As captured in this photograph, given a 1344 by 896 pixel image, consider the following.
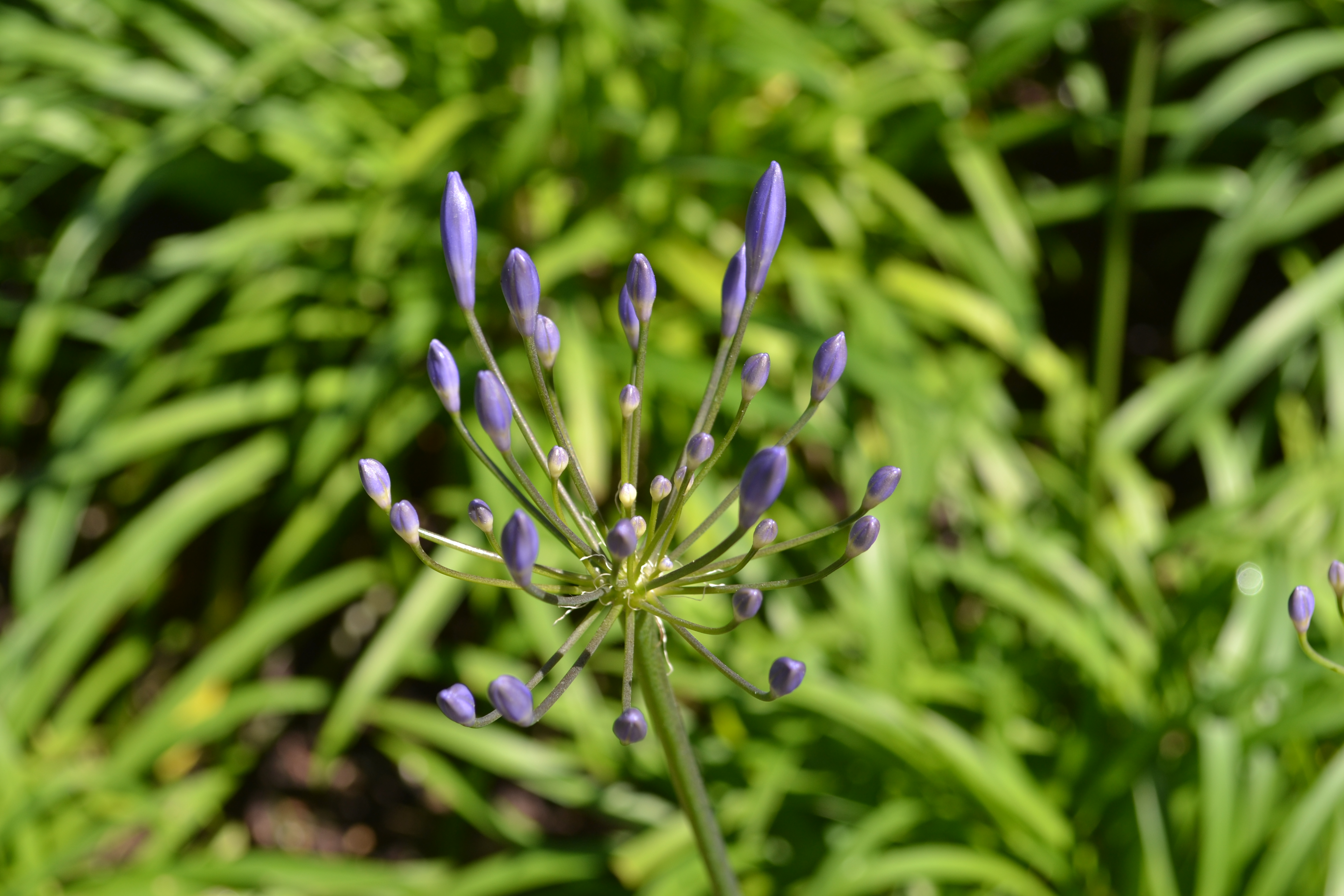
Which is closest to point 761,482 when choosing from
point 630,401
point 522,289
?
point 630,401

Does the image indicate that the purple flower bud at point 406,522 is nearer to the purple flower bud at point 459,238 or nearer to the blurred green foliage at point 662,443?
the purple flower bud at point 459,238

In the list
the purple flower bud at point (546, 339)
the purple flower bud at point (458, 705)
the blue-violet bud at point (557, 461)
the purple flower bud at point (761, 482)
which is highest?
the purple flower bud at point (761, 482)

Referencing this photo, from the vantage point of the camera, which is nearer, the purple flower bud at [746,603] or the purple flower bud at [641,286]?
the purple flower bud at [746,603]

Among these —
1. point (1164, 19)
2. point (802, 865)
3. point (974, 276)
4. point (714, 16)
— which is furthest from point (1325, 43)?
point (802, 865)

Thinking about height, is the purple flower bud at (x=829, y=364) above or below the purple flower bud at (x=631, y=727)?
above

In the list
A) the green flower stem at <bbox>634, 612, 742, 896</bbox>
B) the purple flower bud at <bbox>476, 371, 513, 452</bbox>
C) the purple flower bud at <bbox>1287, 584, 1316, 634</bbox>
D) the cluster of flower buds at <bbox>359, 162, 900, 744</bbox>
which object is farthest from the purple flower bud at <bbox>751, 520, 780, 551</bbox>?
the purple flower bud at <bbox>1287, 584, 1316, 634</bbox>

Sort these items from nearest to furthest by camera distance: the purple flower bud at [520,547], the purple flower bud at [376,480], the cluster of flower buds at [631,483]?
the purple flower bud at [520,547], the cluster of flower buds at [631,483], the purple flower bud at [376,480]

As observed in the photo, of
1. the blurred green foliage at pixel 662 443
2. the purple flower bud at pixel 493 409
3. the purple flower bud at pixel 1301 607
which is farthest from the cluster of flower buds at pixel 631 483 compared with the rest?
the blurred green foliage at pixel 662 443

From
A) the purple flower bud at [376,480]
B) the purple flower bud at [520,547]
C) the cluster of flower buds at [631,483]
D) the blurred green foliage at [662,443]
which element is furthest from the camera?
the blurred green foliage at [662,443]

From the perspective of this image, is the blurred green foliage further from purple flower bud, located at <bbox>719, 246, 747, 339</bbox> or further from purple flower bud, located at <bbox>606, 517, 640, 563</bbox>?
purple flower bud, located at <bbox>606, 517, 640, 563</bbox>
